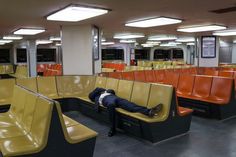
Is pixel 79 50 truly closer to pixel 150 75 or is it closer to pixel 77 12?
pixel 77 12

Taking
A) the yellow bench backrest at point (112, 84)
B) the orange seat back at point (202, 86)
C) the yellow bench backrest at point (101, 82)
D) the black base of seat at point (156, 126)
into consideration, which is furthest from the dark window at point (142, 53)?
the black base of seat at point (156, 126)

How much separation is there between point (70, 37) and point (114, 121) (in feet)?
11.9

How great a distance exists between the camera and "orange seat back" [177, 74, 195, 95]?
6.73 meters

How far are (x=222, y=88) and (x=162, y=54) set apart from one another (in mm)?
19770

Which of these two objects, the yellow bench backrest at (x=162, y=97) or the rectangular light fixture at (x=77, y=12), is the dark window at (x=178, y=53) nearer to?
the rectangular light fixture at (x=77, y=12)

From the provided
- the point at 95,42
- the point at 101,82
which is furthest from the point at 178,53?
the point at 101,82

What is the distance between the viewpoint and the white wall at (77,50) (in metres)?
7.20

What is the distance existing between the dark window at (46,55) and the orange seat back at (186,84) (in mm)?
15198

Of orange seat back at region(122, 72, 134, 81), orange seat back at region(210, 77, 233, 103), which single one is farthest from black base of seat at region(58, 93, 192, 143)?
orange seat back at region(122, 72, 134, 81)

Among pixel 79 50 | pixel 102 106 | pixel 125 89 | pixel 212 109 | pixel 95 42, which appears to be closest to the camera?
pixel 102 106

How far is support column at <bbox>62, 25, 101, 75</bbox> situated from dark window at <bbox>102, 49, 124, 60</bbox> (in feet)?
47.1

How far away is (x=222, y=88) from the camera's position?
19.5 feet

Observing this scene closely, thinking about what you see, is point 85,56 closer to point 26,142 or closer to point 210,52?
point 26,142

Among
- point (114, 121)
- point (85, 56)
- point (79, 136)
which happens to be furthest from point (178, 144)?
point (85, 56)
